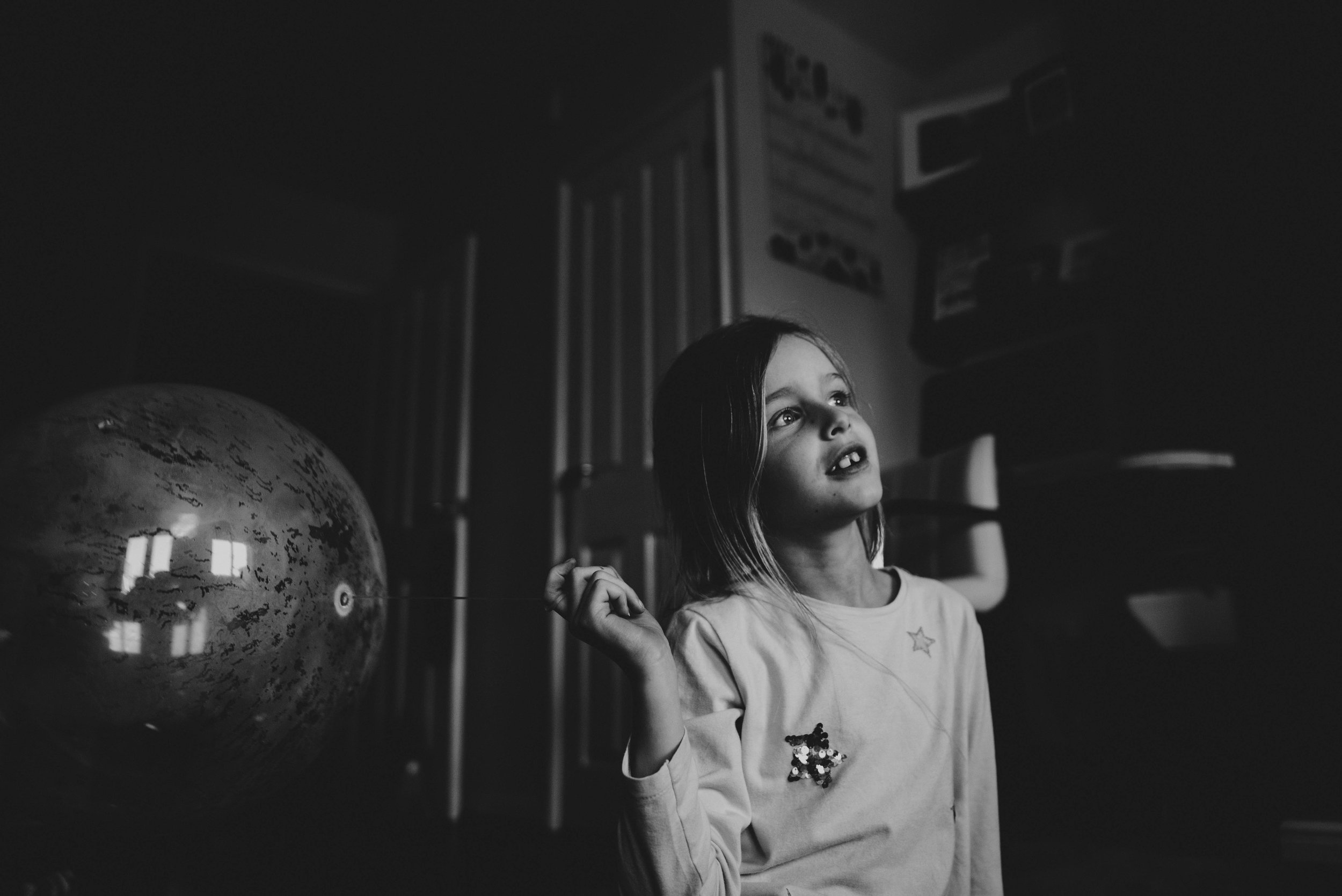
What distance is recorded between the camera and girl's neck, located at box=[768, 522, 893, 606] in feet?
3.26

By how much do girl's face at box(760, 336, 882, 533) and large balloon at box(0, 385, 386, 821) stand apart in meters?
0.54

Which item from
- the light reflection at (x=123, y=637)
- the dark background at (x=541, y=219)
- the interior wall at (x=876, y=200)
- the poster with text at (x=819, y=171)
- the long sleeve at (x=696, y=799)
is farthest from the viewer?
the poster with text at (x=819, y=171)

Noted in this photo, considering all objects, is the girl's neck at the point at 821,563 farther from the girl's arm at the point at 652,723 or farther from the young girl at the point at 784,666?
the girl's arm at the point at 652,723

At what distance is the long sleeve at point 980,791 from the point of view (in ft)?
3.18

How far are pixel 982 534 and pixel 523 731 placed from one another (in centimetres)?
206

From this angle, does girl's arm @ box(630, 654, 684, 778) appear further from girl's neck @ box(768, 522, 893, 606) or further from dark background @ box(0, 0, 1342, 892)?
dark background @ box(0, 0, 1342, 892)

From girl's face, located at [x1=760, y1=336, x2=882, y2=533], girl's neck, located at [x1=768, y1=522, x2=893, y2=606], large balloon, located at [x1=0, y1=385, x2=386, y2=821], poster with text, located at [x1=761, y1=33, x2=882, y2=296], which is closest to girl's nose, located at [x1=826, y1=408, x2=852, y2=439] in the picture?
girl's face, located at [x1=760, y1=336, x2=882, y2=533]

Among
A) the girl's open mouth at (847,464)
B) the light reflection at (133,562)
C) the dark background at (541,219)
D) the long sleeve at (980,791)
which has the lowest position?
the long sleeve at (980,791)

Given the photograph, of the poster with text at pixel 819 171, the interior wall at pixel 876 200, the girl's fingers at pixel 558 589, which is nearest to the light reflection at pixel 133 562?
the girl's fingers at pixel 558 589

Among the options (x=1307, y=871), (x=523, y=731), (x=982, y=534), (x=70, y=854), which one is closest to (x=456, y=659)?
(x=523, y=731)

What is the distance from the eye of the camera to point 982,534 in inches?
67.6

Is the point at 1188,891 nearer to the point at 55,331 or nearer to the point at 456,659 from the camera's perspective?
the point at 456,659

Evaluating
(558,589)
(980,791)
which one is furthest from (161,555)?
(980,791)

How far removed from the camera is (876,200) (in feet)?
9.98
